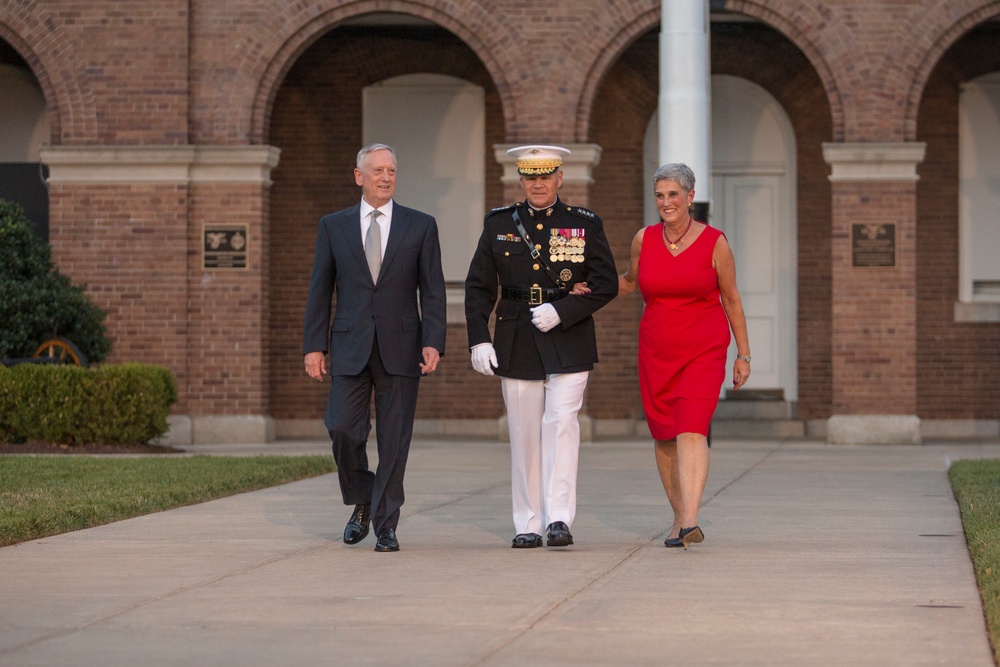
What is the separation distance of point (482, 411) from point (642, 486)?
6.85 metres

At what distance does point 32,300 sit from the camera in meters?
14.7

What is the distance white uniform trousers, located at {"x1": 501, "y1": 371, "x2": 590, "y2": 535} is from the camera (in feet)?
25.1

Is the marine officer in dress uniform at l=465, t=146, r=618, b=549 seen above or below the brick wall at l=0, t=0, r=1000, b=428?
below

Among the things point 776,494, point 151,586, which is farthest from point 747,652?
point 776,494

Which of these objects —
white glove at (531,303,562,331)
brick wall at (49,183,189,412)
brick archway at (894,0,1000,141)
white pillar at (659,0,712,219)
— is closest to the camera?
white glove at (531,303,562,331)

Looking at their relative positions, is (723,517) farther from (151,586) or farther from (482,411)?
(482,411)

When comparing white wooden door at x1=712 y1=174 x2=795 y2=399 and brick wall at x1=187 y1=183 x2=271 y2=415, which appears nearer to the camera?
brick wall at x1=187 y1=183 x2=271 y2=415

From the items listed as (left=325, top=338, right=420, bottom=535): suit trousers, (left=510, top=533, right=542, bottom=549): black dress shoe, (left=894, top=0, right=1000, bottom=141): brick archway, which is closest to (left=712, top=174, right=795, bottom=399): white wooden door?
(left=894, top=0, right=1000, bottom=141): brick archway

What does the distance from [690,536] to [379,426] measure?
153cm

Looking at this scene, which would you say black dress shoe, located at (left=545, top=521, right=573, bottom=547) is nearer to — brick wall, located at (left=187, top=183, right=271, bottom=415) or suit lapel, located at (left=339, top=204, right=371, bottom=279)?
suit lapel, located at (left=339, top=204, right=371, bottom=279)

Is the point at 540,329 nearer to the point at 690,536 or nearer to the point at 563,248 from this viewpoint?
the point at 563,248

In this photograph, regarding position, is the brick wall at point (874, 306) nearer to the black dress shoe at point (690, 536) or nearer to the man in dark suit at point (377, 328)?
the black dress shoe at point (690, 536)

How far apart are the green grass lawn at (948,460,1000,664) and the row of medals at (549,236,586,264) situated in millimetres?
2259

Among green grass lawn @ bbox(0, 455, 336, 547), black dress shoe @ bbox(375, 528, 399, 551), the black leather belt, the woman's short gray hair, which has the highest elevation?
the woman's short gray hair
